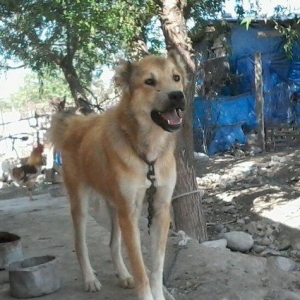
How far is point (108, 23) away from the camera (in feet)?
32.9

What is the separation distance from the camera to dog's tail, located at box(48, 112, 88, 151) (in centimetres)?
513

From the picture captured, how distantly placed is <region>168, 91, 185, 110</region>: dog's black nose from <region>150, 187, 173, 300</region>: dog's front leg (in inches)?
26.5

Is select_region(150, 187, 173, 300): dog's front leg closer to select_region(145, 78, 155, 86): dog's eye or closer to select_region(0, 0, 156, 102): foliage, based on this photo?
select_region(145, 78, 155, 86): dog's eye

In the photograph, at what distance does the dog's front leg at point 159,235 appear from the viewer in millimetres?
4410

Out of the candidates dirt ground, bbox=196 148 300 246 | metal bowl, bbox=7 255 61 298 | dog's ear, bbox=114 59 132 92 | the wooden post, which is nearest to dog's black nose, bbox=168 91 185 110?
dog's ear, bbox=114 59 132 92

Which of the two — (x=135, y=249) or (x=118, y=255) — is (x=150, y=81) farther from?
(x=118, y=255)

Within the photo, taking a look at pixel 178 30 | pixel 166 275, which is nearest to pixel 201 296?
pixel 166 275

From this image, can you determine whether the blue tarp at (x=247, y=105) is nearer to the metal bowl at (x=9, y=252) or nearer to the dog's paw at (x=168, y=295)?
the metal bowl at (x=9, y=252)

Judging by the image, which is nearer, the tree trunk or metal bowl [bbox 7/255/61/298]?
metal bowl [bbox 7/255/61/298]

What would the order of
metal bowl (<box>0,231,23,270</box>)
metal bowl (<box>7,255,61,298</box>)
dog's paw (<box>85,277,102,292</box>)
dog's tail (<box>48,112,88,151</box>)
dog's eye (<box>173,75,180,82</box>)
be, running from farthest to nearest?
1. metal bowl (<box>0,231,23,270</box>)
2. dog's tail (<box>48,112,88,151</box>)
3. dog's paw (<box>85,277,102,292</box>)
4. metal bowl (<box>7,255,61,298</box>)
5. dog's eye (<box>173,75,180,82</box>)

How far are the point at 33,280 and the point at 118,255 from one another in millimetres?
763

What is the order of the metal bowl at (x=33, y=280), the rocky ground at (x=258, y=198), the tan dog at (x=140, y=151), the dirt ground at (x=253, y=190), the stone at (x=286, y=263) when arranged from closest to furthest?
1. the tan dog at (x=140, y=151)
2. the metal bowl at (x=33, y=280)
3. the stone at (x=286, y=263)
4. the rocky ground at (x=258, y=198)
5. the dirt ground at (x=253, y=190)

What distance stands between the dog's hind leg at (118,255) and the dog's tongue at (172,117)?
4.06ft

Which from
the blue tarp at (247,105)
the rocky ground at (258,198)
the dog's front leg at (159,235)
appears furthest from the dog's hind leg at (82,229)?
the blue tarp at (247,105)
